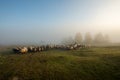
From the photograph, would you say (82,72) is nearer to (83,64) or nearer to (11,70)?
(83,64)

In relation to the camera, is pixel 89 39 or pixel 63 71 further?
pixel 89 39

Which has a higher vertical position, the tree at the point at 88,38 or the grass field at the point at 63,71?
the tree at the point at 88,38

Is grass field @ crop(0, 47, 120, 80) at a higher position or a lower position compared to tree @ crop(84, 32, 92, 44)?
lower

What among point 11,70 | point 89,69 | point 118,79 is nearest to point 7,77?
point 11,70

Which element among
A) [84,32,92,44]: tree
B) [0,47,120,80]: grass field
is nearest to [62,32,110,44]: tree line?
[84,32,92,44]: tree

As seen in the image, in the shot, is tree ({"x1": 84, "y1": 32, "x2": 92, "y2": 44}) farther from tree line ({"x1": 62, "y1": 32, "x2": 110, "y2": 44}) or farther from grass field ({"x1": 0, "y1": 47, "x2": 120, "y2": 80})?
grass field ({"x1": 0, "y1": 47, "x2": 120, "y2": 80})

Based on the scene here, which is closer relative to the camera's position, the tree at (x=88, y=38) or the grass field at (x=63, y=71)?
the grass field at (x=63, y=71)

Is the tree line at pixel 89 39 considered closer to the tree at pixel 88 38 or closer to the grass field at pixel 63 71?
the tree at pixel 88 38

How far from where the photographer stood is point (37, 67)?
28984 millimetres

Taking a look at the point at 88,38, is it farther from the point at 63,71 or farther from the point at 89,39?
the point at 63,71

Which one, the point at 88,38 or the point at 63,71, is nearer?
the point at 63,71

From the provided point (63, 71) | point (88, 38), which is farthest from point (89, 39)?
point (63, 71)

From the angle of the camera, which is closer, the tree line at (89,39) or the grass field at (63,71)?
the grass field at (63,71)

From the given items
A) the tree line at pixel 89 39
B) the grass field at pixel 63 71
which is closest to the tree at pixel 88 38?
the tree line at pixel 89 39
